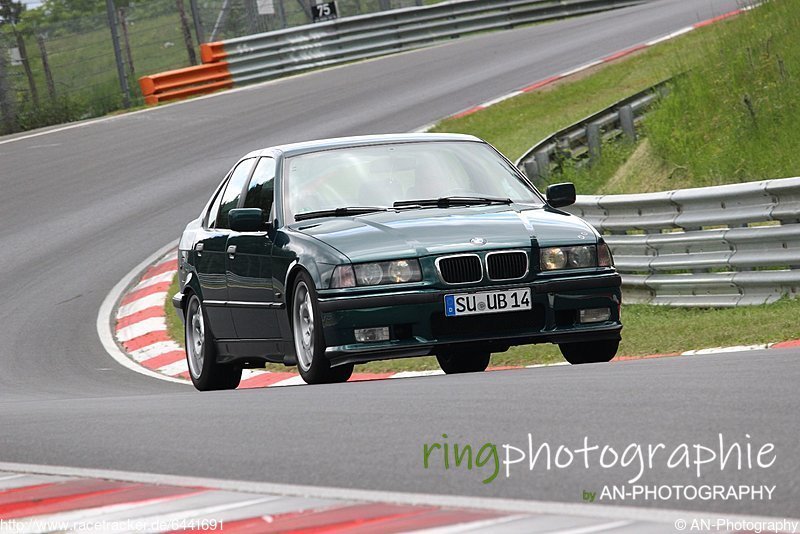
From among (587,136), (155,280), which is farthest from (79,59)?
(587,136)

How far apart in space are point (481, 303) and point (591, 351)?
1120 millimetres

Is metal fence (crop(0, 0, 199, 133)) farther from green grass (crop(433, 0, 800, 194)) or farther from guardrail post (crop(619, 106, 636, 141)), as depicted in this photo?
green grass (crop(433, 0, 800, 194))

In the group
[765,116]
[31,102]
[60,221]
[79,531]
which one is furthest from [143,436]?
[31,102]

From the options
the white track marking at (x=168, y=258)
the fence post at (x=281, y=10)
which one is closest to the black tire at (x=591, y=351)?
the white track marking at (x=168, y=258)

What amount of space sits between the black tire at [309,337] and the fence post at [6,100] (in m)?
21.5

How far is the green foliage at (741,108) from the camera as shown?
13.9 m

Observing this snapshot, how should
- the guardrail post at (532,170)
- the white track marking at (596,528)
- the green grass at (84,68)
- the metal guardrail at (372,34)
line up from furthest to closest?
the metal guardrail at (372,34), the green grass at (84,68), the guardrail post at (532,170), the white track marking at (596,528)

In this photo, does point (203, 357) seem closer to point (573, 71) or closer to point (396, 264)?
point (396, 264)

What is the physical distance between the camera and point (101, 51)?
99.8 feet

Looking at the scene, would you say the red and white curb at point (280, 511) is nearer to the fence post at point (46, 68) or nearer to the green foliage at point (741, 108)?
the green foliage at point (741, 108)

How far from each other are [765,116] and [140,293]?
6.66m

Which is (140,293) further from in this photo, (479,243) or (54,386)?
(479,243)

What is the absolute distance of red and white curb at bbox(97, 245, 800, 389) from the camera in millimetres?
11164

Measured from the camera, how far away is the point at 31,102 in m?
29.6
